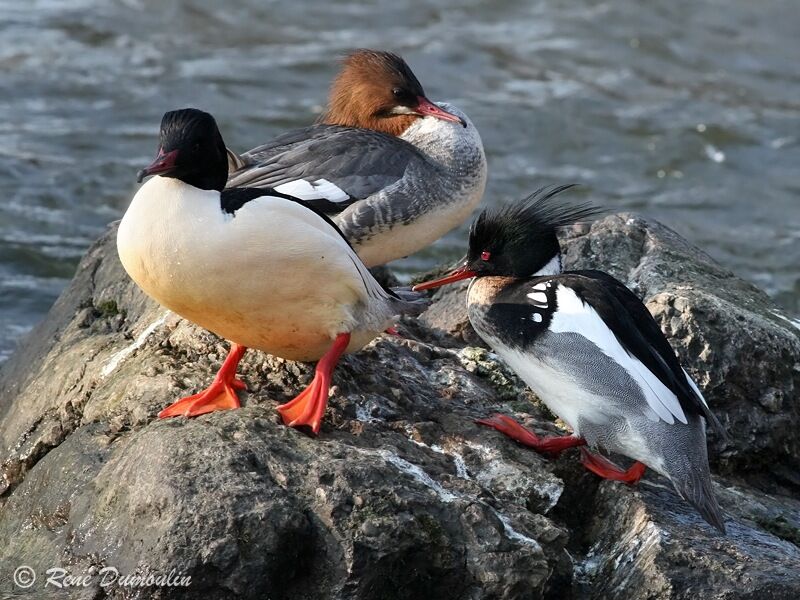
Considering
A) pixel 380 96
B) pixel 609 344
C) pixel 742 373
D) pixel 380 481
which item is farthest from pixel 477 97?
pixel 380 481

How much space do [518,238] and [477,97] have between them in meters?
8.53

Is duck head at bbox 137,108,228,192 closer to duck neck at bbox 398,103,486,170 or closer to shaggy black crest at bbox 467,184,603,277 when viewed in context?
shaggy black crest at bbox 467,184,603,277

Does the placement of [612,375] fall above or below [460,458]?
above

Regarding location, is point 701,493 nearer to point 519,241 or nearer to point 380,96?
point 519,241

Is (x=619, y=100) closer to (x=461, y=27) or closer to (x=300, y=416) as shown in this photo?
(x=461, y=27)

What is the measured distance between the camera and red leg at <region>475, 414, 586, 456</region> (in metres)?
5.01

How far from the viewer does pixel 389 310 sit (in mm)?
5203

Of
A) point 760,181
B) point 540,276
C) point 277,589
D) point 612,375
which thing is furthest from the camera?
point 760,181

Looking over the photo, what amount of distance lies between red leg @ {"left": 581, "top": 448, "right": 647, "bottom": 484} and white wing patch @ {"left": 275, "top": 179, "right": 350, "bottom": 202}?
213cm

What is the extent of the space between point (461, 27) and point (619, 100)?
2748 millimetres

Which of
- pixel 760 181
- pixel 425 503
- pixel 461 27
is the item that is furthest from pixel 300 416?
pixel 461 27

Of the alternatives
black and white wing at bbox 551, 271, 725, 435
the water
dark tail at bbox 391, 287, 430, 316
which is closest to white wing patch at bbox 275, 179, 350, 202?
dark tail at bbox 391, 287, 430, 316

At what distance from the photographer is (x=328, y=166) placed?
660cm

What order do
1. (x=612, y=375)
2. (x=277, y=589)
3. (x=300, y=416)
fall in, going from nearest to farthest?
(x=277, y=589) < (x=300, y=416) < (x=612, y=375)
